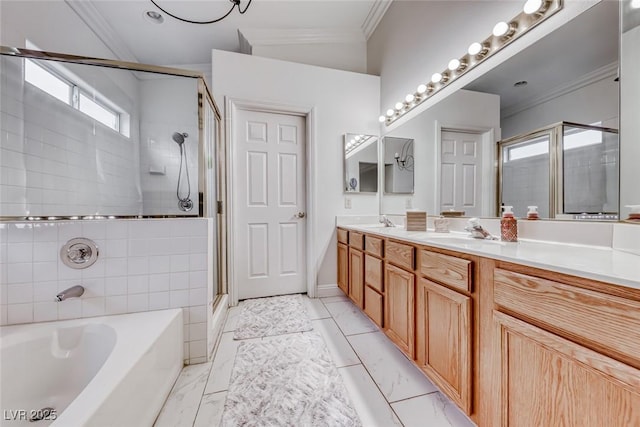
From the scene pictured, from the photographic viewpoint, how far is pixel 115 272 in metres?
1.33

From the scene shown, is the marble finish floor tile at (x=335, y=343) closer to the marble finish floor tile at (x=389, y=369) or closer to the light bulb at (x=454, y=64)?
the marble finish floor tile at (x=389, y=369)

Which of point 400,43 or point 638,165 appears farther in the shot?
point 400,43

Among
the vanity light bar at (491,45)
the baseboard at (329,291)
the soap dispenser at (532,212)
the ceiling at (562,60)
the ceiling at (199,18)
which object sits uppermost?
the ceiling at (199,18)

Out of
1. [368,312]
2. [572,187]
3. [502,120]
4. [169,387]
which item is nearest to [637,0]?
[502,120]

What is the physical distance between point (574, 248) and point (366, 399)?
1.16m

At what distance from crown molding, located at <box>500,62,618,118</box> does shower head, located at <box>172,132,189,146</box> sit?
7.08ft

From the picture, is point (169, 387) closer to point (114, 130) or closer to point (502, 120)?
point (114, 130)

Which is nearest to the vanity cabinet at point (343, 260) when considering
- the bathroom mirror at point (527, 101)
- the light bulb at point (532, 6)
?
the bathroom mirror at point (527, 101)

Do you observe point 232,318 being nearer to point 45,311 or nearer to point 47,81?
point 45,311

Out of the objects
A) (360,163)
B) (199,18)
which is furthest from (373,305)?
(199,18)

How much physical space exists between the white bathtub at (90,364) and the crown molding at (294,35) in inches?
111

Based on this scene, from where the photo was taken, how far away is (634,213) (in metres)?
0.88

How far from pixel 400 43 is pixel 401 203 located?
5.08ft

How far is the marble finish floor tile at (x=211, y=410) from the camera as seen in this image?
105cm
